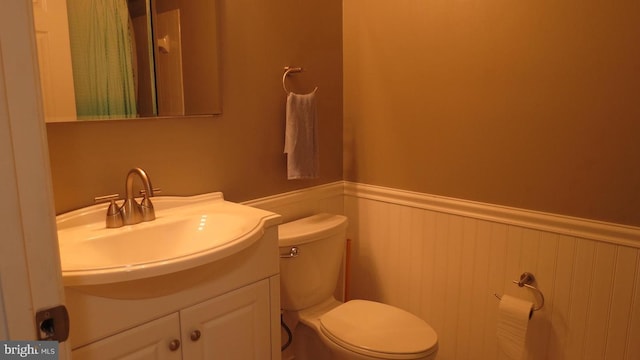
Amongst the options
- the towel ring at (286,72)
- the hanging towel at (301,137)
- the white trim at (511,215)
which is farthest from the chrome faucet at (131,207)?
the white trim at (511,215)

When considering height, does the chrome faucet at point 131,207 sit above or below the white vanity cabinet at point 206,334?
above

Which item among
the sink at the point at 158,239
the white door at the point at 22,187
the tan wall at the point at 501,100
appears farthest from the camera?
the tan wall at the point at 501,100

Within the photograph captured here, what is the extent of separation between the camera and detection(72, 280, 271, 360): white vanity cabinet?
3.76ft

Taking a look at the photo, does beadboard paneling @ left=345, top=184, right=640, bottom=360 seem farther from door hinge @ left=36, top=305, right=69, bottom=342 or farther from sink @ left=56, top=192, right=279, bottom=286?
door hinge @ left=36, top=305, right=69, bottom=342

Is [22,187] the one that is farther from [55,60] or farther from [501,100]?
[501,100]

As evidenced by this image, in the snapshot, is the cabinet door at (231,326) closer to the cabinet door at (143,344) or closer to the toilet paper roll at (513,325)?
the cabinet door at (143,344)

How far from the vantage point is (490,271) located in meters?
1.81

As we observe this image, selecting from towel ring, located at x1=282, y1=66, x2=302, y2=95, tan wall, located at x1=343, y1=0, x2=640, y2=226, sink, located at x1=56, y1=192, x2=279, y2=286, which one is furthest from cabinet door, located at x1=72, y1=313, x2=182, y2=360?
tan wall, located at x1=343, y1=0, x2=640, y2=226

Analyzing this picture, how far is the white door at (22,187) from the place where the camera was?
1.93 feet

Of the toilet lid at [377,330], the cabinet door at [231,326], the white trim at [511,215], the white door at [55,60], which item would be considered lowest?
the toilet lid at [377,330]

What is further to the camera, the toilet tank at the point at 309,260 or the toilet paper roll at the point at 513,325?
the toilet tank at the point at 309,260

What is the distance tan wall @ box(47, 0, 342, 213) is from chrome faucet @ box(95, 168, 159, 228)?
0.24 feet

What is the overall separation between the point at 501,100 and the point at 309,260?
958 mm

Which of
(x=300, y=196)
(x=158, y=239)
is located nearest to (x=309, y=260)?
(x=300, y=196)
